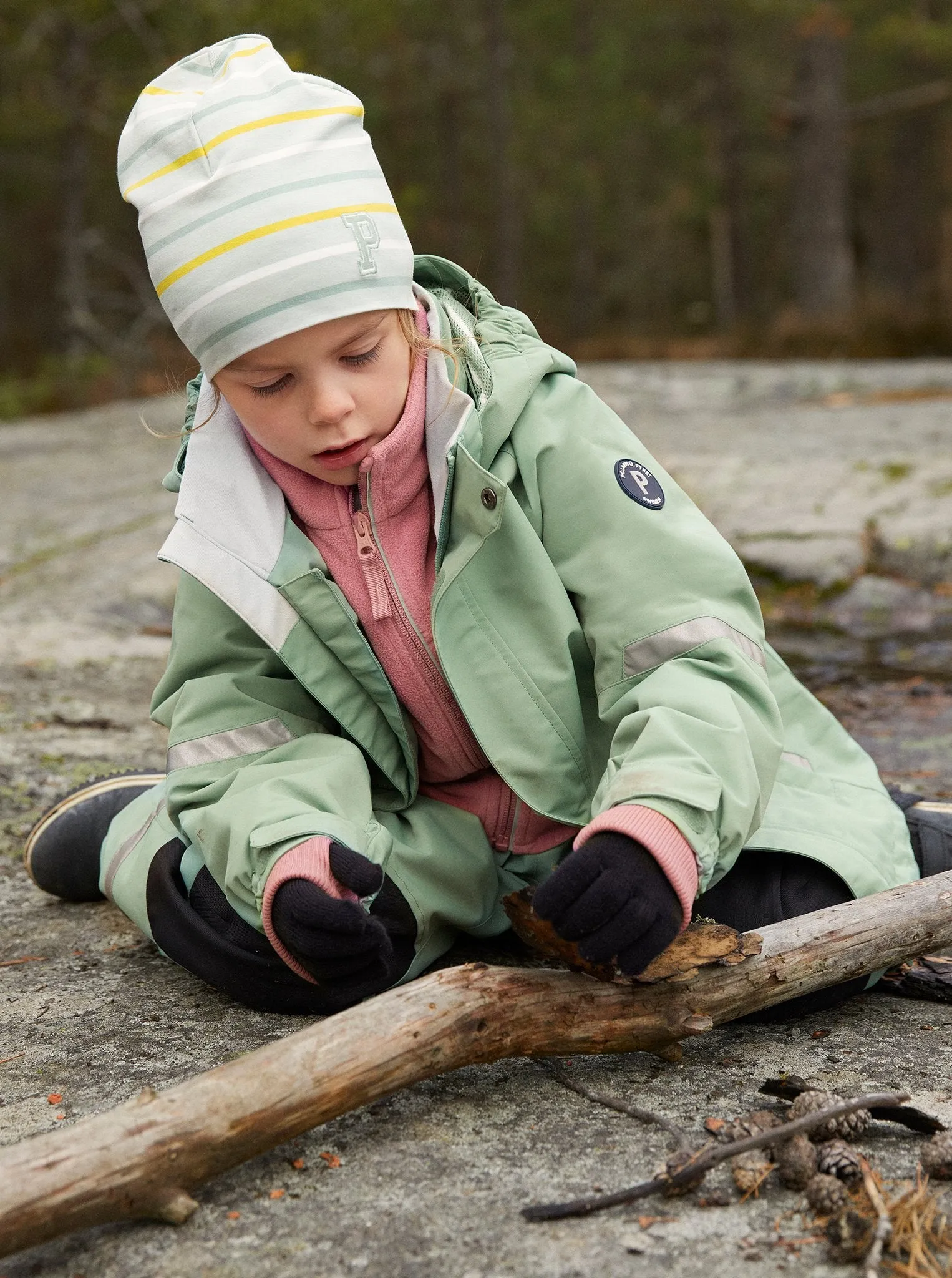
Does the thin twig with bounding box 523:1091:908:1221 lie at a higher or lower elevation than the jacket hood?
lower

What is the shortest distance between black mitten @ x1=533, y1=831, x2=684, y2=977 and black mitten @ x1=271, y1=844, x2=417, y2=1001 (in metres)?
0.27

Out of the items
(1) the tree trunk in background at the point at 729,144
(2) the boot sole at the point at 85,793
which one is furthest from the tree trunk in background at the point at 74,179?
(2) the boot sole at the point at 85,793

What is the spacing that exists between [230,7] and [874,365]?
18.9 feet

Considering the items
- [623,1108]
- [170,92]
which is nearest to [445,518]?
[170,92]

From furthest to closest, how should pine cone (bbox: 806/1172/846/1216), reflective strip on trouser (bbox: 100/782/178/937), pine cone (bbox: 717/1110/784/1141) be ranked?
reflective strip on trouser (bbox: 100/782/178/937)
pine cone (bbox: 717/1110/784/1141)
pine cone (bbox: 806/1172/846/1216)

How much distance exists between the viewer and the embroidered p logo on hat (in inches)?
71.5

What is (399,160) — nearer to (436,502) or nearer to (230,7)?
(230,7)

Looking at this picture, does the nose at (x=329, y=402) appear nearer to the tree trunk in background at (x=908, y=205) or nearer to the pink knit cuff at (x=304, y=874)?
the pink knit cuff at (x=304, y=874)

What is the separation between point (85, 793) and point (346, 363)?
3.45ft

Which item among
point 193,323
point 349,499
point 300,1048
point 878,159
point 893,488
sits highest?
point 193,323

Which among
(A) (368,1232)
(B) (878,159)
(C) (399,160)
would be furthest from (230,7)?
(B) (878,159)

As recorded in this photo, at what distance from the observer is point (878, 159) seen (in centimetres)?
2520

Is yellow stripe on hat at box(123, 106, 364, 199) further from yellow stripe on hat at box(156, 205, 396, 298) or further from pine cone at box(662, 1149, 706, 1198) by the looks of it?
pine cone at box(662, 1149, 706, 1198)

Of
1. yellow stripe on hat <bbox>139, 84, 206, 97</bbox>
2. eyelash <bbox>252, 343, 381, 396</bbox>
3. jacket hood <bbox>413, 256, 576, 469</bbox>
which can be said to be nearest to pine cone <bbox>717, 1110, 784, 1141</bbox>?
jacket hood <bbox>413, 256, 576, 469</bbox>
